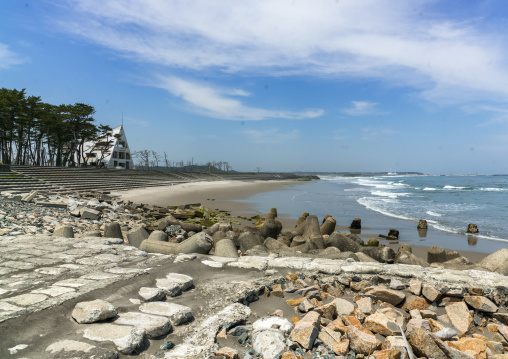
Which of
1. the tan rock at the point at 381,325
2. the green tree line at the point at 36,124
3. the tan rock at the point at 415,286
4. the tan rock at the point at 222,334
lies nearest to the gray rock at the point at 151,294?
the tan rock at the point at 222,334

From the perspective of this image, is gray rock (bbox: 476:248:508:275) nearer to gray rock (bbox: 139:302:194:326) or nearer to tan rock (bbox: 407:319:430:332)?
tan rock (bbox: 407:319:430:332)

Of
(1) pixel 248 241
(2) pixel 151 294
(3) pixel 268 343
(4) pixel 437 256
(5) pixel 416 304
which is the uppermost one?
(2) pixel 151 294

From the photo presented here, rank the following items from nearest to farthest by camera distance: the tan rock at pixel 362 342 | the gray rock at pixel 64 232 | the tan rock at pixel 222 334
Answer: the tan rock at pixel 362 342 < the tan rock at pixel 222 334 < the gray rock at pixel 64 232

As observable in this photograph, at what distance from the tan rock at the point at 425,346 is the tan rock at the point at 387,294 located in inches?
39.7

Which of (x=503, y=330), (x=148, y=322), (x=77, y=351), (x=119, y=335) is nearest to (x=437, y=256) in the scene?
(x=503, y=330)

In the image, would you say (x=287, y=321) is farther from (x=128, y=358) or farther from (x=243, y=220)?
(x=243, y=220)

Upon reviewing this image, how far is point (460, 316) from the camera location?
3576 millimetres

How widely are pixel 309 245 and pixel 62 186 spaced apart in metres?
22.9

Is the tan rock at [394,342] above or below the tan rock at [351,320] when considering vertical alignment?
below

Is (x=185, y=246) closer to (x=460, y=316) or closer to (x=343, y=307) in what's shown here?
(x=343, y=307)

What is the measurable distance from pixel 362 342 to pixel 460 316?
162 cm

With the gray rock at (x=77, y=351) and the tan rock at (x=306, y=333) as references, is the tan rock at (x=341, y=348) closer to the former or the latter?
the tan rock at (x=306, y=333)

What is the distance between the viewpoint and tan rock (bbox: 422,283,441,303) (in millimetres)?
3883

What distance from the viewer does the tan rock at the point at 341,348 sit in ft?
9.05
